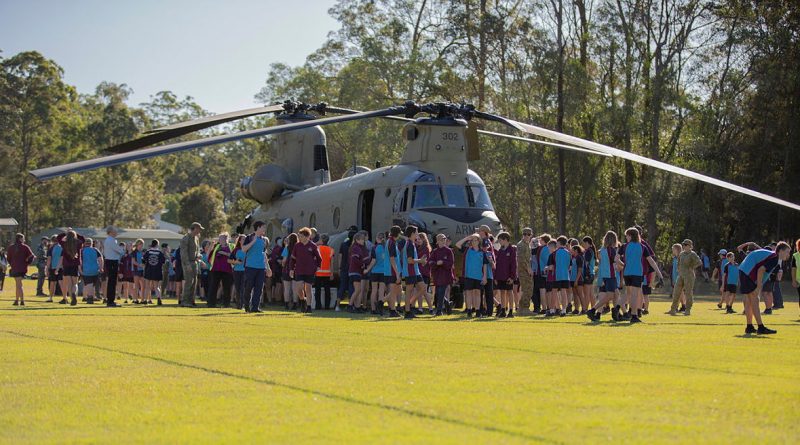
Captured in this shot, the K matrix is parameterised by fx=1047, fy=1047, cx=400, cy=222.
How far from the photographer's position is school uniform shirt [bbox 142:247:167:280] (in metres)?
27.9

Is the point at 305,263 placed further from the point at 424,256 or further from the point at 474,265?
the point at 474,265

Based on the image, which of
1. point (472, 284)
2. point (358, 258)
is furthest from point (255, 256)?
point (472, 284)

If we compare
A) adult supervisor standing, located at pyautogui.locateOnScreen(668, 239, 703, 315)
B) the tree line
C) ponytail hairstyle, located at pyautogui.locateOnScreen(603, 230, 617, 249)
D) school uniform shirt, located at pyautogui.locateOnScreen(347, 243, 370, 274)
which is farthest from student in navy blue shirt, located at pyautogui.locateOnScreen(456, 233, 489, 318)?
the tree line

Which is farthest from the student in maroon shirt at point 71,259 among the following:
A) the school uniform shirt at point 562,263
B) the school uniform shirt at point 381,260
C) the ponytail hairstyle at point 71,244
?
the school uniform shirt at point 562,263

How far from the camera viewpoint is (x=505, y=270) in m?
21.7

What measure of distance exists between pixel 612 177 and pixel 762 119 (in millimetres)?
8115

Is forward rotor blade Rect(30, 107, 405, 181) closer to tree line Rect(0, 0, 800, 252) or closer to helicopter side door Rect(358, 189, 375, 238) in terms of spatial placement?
helicopter side door Rect(358, 189, 375, 238)

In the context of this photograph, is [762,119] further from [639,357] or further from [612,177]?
[639,357]

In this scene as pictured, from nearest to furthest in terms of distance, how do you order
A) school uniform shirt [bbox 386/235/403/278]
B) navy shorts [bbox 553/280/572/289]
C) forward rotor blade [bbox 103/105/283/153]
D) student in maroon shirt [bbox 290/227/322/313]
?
forward rotor blade [bbox 103/105/283/153], school uniform shirt [bbox 386/235/403/278], navy shorts [bbox 553/280/572/289], student in maroon shirt [bbox 290/227/322/313]

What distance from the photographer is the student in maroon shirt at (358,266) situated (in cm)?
2250

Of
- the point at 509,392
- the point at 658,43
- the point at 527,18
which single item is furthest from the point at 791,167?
the point at 509,392

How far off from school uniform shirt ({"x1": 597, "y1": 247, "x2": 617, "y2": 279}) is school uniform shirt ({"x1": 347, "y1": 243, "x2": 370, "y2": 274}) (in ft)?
16.8

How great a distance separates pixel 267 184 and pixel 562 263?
43.4ft

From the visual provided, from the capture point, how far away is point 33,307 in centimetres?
2350
